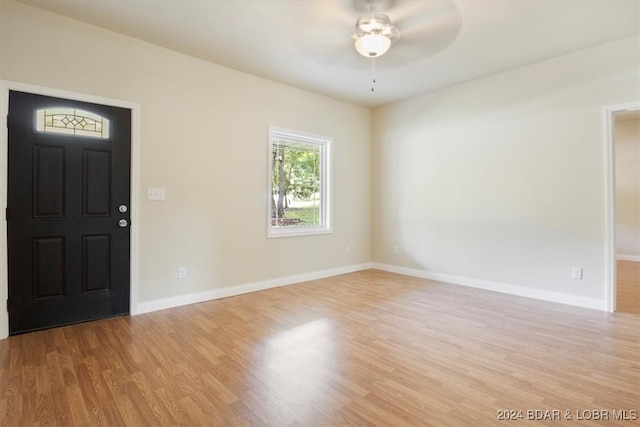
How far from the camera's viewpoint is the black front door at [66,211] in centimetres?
266

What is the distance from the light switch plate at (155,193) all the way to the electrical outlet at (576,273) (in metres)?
4.55

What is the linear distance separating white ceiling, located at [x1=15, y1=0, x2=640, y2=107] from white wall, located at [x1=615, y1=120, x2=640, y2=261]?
4.55 m

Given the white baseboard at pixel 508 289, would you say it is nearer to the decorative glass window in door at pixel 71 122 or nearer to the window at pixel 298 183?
Answer: the window at pixel 298 183

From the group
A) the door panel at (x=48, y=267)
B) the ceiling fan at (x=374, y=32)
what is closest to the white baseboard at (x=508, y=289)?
the ceiling fan at (x=374, y=32)

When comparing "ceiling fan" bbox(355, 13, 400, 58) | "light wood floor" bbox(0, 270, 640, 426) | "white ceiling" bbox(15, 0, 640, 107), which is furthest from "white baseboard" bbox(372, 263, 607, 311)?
"ceiling fan" bbox(355, 13, 400, 58)

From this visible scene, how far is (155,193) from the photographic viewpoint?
3301mm

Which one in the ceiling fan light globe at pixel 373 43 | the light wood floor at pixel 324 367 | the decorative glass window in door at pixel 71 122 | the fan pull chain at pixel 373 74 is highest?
the fan pull chain at pixel 373 74

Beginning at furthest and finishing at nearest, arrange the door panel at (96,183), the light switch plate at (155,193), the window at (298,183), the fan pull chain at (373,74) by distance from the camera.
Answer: the window at (298,183) < the fan pull chain at (373,74) < the light switch plate at (155,193) < the door panel at (96,183)

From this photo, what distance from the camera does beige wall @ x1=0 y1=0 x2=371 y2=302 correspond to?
279 centimetres

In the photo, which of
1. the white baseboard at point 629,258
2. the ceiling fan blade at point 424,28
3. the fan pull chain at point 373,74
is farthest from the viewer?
the white baseboard at point 629,258

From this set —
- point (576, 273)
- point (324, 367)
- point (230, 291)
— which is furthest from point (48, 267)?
point (576, 273)

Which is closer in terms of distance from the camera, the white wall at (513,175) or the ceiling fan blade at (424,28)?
the ceiling fan blade at (424,28)

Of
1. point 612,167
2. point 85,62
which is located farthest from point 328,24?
point 612,167

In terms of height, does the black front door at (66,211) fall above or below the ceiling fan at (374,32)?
below
